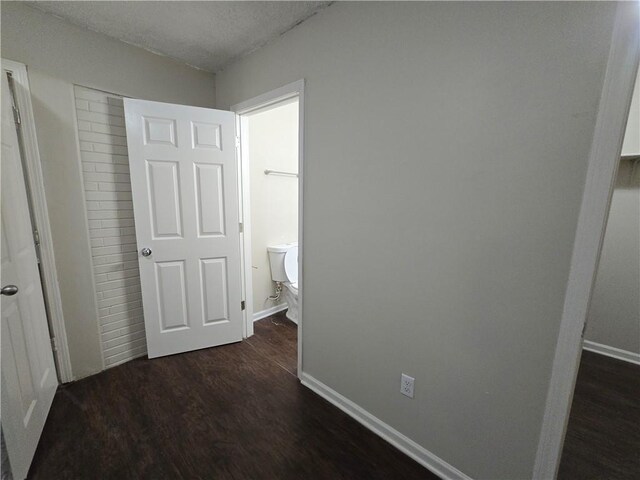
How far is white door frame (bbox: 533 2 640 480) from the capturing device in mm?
781

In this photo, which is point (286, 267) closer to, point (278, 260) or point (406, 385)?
point (278, 260)

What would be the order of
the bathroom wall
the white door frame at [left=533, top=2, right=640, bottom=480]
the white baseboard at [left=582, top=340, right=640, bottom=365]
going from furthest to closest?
the bathroom wall < the white baseboard at [left=582, top=340, right=640, bottom=365] < the white door frame at [left=533, top=2, right=640, bottom=480]

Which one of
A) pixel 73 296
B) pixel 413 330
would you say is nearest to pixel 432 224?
pixel 413 330

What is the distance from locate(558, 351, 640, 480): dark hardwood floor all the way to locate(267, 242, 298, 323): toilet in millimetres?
2183

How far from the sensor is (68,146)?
1.73 meters

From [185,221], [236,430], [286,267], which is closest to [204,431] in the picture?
[236,430]

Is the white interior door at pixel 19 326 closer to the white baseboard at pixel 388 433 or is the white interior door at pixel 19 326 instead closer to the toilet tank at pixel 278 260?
the white baseboard at pixel 388 433

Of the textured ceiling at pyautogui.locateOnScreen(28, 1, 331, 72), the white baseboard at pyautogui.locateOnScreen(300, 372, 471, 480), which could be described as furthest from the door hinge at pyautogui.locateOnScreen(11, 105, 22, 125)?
the white baseboard at pyautogui.locateOnScreen(300, 372, 471, 480)

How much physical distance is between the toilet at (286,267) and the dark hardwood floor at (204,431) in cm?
82

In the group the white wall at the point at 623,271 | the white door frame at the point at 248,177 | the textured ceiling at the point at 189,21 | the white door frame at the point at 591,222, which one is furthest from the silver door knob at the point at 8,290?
the white wall at the point at 623,271

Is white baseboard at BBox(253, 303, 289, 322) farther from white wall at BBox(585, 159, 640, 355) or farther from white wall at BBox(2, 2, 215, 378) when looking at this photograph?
white wall at BBox(585, 159, 640, 355)

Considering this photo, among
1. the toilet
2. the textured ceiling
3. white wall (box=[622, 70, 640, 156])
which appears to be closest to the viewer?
the textured ceiling

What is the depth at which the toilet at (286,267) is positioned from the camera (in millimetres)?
2814

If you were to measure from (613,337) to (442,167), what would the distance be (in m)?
2.58
